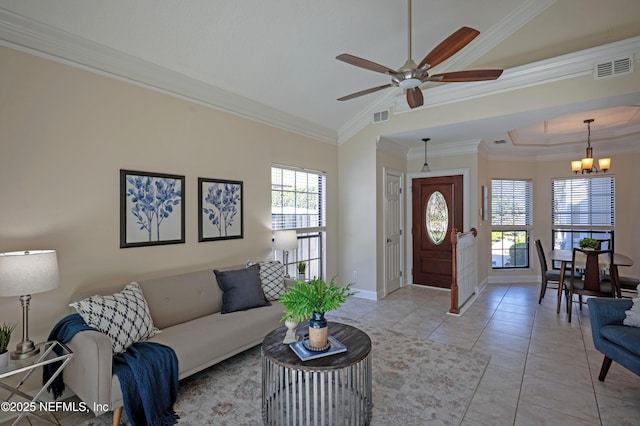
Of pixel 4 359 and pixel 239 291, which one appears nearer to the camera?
pixel 4 359

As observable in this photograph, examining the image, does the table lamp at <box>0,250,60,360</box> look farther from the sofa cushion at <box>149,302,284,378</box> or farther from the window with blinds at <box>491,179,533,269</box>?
the window with blinds at <box>491,179,533,269</box>

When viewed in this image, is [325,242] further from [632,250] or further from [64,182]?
[632,250]

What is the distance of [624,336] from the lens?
245 centimetres

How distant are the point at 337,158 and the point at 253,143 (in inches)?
75.0

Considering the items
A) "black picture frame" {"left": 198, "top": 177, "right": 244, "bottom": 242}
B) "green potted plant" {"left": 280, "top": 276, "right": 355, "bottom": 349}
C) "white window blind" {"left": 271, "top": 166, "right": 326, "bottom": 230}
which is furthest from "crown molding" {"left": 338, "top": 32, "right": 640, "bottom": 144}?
"green potted plant" {"left": 280, "top": 276, "right": 355, "bottom": 349}

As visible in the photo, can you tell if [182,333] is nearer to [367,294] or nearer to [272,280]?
[272,280]

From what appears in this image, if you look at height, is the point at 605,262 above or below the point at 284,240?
below

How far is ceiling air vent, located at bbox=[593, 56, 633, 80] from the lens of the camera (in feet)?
10.7

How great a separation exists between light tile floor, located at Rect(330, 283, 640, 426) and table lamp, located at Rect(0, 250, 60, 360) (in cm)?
309

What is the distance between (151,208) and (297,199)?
2249 mm

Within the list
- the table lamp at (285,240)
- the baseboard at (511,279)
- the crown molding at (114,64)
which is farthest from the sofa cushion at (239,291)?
the baseboard at (511,279)

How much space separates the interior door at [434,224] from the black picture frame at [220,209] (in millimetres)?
3713

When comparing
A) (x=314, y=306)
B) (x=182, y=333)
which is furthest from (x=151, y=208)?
(x=314, y=306)

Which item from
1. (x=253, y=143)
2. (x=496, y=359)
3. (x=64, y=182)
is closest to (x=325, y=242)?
(x=253, y=143)
